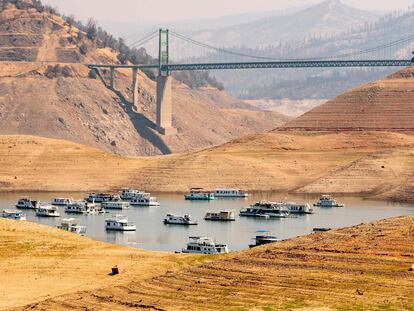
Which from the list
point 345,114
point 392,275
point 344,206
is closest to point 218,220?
point 344,206

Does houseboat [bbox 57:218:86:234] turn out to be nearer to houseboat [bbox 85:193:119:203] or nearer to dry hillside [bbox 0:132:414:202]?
houseboat [bbox 85:193:119:203]

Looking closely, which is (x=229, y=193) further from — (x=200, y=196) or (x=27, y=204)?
(x=27, y=204)

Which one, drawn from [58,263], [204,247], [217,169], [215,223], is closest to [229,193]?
[217,169]

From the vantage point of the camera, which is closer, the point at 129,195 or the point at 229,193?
the point at 129,195

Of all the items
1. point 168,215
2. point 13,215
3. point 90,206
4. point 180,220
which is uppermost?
point 90,206

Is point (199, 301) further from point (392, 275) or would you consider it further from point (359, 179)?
point (359, 179)

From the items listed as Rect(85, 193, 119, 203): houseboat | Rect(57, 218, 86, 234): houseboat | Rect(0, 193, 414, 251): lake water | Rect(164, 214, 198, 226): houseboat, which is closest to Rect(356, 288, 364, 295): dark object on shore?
Rect(0, 193, 414, 251): lake water
